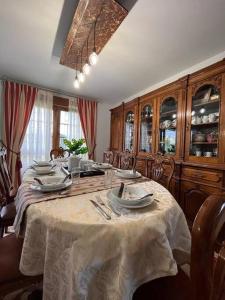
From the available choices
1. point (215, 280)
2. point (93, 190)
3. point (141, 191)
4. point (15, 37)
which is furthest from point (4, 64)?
point (215, 280)

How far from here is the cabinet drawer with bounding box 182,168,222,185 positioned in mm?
1780

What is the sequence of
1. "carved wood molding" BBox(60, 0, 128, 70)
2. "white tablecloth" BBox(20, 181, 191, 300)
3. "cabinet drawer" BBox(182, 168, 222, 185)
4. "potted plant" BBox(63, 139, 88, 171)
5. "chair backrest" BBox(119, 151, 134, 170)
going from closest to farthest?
"white tablecloth" BBox(20, 181, 191, 300) < "carved wood molding" BBox(60, 0, 128, 70) < "potted plant" BBox(63, 139, 88, 171) < "cabinet drawer" BBox(182, 168, 222, 185) < "chair backrest" BBox(119, 151, 134, 170)

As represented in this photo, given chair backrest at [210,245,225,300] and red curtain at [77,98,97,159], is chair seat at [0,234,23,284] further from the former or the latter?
red curtain at [77,98,97,159]

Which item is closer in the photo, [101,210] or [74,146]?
[101,210]

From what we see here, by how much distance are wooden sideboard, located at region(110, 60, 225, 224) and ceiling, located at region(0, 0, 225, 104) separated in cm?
31

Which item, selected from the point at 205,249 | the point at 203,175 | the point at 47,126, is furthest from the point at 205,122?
the point at 47,126

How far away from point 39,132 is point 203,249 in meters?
3.44

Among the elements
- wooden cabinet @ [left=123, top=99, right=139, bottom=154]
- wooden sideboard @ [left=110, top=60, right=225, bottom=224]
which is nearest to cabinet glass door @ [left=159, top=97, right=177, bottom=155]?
wooden sideboard @ [left=110, top=60, right=225, bottom=224]

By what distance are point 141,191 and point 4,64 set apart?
2.72 m

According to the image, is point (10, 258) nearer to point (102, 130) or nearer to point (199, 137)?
point (199, 137)

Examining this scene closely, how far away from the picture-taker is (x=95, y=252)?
62 centimetres

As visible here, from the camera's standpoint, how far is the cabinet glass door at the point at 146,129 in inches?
114

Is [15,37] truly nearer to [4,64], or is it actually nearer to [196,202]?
[4,64]

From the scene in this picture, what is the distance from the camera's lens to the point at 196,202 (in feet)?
6.55
